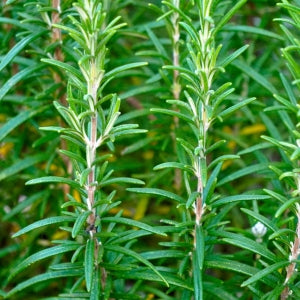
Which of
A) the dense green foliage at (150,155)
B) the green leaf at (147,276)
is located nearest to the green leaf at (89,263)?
the dense green foliage at (150,155)

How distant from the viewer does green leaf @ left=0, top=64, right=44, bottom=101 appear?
138cm

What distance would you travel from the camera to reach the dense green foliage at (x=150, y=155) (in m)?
1.13

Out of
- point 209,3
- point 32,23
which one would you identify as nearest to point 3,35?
point 32,23

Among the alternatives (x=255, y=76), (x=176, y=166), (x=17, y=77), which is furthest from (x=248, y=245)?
(x=17, y=77)

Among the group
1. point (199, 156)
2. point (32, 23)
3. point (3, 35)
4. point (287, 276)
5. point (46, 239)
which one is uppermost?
point (3, 35)

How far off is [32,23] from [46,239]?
699 millimetres

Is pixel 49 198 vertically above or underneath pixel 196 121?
above

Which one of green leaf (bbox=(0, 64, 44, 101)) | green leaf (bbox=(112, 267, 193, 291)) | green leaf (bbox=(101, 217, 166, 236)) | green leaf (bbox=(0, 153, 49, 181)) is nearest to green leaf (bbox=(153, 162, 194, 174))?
green leaf (bbox=(101, 217, 166, 236))

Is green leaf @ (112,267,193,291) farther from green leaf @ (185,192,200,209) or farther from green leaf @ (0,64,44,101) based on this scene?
green leaf @ (0,64,44,101)

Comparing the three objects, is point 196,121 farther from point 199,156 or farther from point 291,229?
point 291,229

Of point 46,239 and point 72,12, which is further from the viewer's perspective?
point 46,239

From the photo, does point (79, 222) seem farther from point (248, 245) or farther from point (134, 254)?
point (248, 245)

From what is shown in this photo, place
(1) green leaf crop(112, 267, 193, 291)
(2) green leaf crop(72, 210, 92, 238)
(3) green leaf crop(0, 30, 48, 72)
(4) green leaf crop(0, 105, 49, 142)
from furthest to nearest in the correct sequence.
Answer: (4) green leaf crop(0, 105, 49, 142), (3) green leaf crop(0, 30, 48, 72), (1) green leaf crop(112, 267, 193, 291), (2) green leaf crop(72, 210, 92, 238)

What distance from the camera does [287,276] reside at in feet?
3.86
